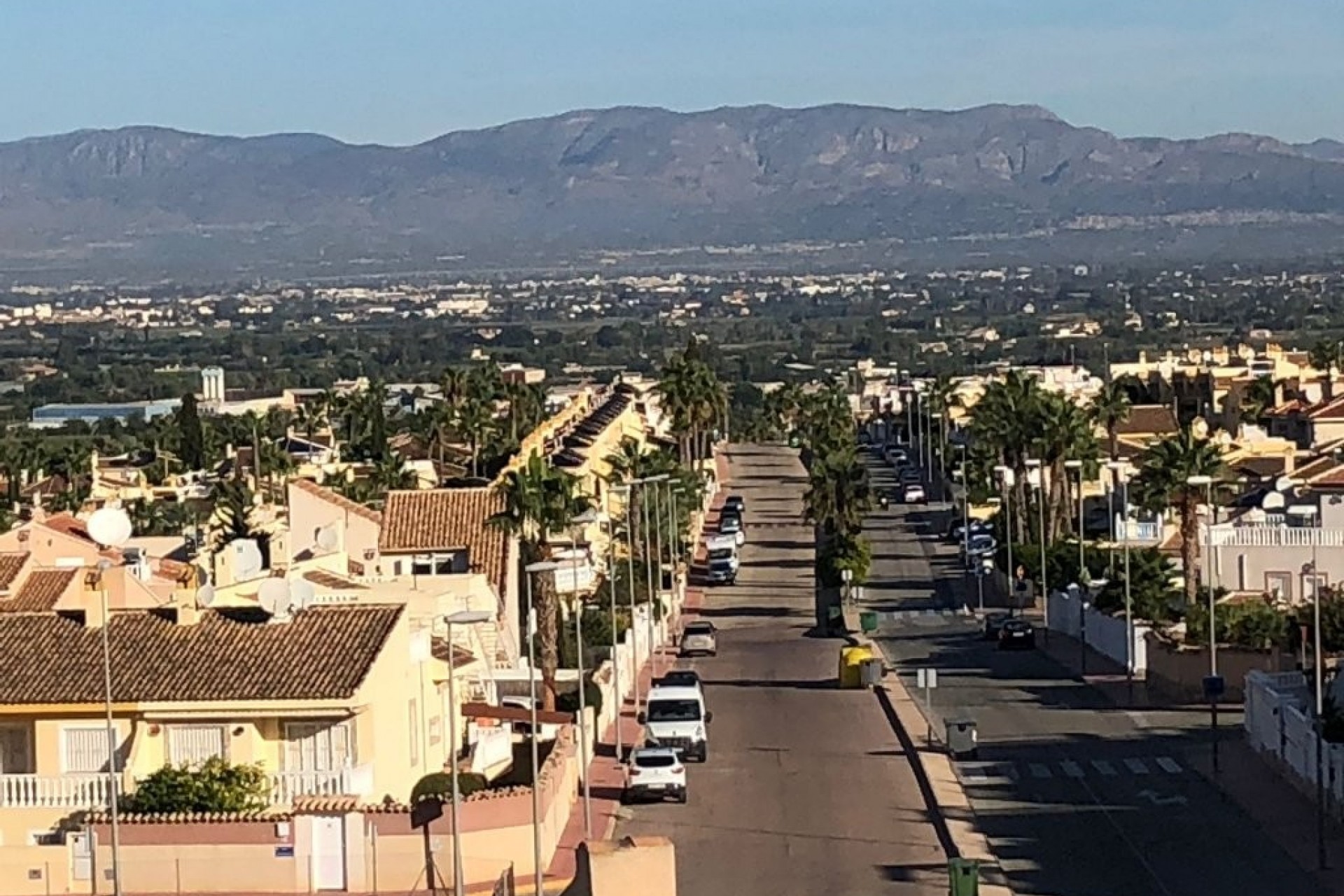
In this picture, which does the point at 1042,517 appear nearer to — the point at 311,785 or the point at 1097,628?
the point at 1097,628

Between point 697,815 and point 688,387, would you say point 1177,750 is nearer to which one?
point 697,815

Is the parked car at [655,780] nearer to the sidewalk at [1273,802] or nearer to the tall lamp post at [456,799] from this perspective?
the tall lamp post at [456,799]

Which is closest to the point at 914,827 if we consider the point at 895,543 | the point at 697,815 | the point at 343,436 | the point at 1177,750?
the point at 697,815

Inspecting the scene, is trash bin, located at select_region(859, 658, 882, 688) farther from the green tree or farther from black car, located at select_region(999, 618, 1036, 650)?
the green tree

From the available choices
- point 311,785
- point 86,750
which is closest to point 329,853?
point 311,785

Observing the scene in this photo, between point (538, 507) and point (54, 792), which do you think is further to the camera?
point (538, 507)

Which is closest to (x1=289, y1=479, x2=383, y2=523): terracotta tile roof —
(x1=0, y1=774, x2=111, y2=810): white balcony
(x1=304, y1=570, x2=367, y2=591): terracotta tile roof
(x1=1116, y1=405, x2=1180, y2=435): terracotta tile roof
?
(x1=304, y1=570, x2=367, y2=591): terracotta tile roof
